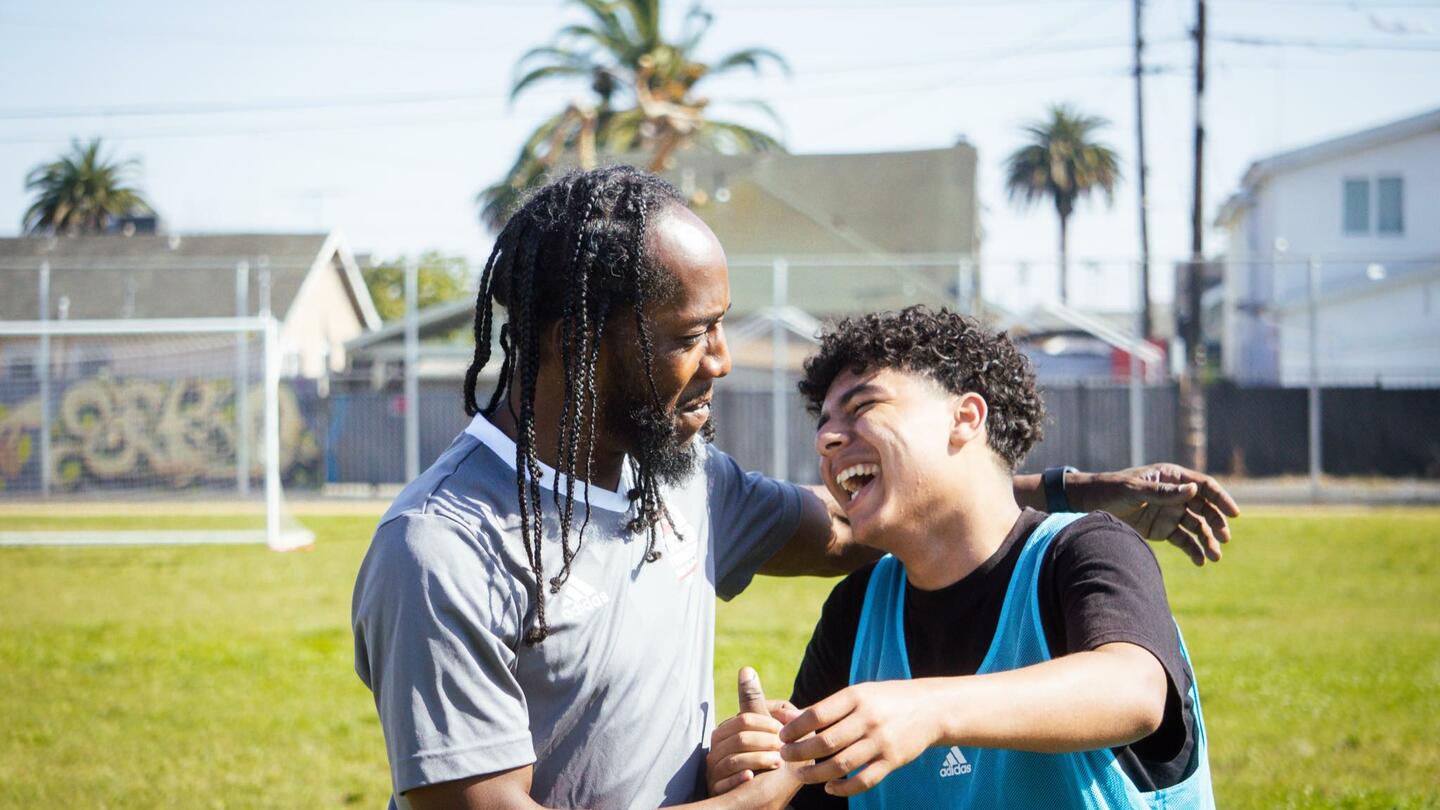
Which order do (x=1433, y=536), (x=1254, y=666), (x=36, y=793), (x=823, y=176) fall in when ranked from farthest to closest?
(x=823, y=176), (x=1433, y=536), (x=1254, y=666), (x=36, y=793)

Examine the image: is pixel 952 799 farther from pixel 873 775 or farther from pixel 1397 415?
pixel 1397 415

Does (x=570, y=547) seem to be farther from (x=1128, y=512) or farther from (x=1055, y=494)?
(x=1128, y=512)

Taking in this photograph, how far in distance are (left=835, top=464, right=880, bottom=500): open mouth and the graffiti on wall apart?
1658 cm

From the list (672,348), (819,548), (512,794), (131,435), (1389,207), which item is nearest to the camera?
(512,794)

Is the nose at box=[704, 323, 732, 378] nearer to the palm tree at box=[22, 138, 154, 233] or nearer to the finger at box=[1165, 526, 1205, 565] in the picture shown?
the finger at box=[1165, 526, 1205, 565]

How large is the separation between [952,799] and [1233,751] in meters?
4.47

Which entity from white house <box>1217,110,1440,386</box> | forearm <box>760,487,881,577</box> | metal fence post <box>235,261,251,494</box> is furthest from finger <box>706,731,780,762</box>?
white house <box>1217,110,1440,386</box>

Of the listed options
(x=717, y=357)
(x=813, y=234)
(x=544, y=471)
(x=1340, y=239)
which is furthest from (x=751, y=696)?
(x=1340, y=239)

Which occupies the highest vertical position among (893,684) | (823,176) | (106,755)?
(823,176)

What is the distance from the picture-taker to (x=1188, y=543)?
3.10 metres

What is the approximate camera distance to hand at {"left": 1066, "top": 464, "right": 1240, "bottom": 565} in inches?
119

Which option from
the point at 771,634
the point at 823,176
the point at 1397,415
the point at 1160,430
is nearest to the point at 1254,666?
the point at 771,634

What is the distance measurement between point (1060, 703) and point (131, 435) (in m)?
17.9

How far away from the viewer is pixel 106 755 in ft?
21.8
